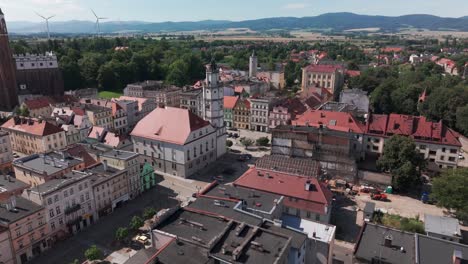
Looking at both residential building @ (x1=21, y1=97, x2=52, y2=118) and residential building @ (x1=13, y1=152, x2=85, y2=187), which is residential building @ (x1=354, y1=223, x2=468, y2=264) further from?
residential building @ (x1=21, y1=97, x2=52, y2=118)

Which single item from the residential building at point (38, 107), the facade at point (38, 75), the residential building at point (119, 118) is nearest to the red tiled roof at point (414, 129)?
the residential building at point (119, 118)

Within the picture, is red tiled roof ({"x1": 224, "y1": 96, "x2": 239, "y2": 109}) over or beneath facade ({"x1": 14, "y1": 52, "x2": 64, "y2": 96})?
beneath

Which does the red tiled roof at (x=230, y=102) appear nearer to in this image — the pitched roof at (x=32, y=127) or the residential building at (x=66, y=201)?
the pitched roof at (x=32, y=127)

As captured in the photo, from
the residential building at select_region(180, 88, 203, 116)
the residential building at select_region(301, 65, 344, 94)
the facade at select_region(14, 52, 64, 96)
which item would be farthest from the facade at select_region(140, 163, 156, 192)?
the residential building at select_region(301, 65, 344, 94)

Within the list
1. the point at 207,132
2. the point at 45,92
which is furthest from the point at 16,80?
the point at 207,132

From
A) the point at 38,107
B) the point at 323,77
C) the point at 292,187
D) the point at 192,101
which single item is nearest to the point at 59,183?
the point at 292,187

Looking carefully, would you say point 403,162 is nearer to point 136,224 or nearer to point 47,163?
point 136,224
